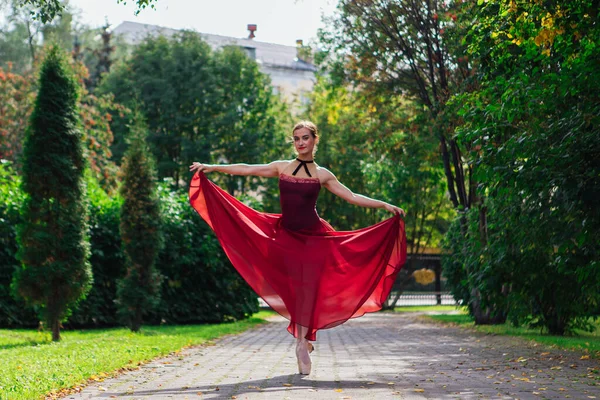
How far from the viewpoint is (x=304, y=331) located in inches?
353

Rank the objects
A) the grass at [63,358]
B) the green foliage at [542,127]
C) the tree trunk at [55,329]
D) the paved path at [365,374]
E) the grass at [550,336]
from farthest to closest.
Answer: the tree trunk at [55,329], the grass at [550,336], the green foliage at [542,127], the grass at [63,358], the paved path at [365,374]

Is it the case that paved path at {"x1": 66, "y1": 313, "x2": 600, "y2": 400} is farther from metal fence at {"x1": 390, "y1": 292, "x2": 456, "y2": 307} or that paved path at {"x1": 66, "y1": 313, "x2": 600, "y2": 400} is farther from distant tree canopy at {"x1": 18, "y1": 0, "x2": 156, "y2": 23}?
metal fence at {"x1": 390, "y1": 292, "x2": 456, "y2": 307}

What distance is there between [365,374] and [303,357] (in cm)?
98

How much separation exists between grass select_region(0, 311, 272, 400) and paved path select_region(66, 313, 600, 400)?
0.31 meters

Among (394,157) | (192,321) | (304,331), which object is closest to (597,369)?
(304,331)

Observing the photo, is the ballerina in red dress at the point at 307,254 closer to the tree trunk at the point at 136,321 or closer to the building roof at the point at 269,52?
the tree trunk at the point at 136,321

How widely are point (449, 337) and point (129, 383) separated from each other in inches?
438

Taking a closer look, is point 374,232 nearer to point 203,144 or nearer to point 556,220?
point 556,220

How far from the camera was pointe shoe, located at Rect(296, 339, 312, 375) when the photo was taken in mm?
8953

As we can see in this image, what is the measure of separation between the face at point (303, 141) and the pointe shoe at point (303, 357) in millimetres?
2012

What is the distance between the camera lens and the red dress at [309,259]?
9.02m

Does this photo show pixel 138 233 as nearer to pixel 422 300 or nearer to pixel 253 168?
pixel 253 168

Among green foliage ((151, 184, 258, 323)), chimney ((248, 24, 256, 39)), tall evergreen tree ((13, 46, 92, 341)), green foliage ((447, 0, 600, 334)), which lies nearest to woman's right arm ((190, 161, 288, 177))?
green foliage ((447, 0, 600, 334))

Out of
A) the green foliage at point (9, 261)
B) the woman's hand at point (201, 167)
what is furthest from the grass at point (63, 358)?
the woman's hand at point (201, 167)
